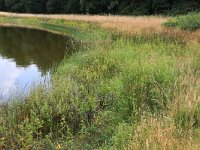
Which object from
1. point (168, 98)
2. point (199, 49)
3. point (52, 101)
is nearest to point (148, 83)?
point (168, 98)

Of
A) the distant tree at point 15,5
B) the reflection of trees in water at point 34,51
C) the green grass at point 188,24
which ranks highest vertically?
the green grass at point 188,24

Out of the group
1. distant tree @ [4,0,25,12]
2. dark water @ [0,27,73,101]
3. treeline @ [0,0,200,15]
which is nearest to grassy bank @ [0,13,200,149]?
dark water @ [0,27,73,101]

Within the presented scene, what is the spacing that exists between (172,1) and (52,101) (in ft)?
141

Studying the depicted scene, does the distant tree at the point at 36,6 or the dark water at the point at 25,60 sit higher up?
the distant tree at the point at 36,6

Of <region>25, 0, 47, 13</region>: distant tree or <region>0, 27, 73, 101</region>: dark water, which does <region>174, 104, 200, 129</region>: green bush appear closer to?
<region>0, 27, 73, 101</region>: dark water

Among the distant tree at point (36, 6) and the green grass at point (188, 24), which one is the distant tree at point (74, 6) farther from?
the green grass at point (188, 24)

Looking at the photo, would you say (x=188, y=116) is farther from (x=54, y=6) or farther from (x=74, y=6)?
(x=54, y=6)

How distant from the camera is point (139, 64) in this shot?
9719 millimetres

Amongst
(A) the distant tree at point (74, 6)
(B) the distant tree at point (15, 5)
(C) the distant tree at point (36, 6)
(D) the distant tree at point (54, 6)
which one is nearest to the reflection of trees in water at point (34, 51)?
(A) the distant tree at point (74, 6)

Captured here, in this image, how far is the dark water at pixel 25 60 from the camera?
13.1 meters

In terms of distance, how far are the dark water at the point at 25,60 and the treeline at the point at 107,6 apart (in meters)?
22.0

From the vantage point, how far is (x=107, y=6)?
56.3 m

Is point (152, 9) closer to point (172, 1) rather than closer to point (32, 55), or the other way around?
point (172, 1)

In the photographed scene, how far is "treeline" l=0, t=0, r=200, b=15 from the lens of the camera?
46.8 meters
